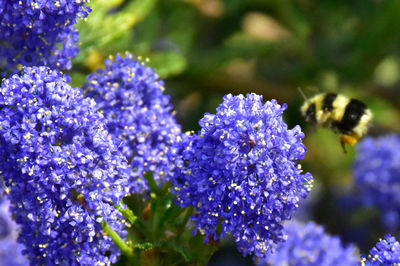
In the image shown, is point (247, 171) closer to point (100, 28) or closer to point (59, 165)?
point (59, 165)

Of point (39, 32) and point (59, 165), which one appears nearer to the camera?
point (59, 165)

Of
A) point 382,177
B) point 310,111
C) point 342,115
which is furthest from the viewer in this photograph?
point 382,177

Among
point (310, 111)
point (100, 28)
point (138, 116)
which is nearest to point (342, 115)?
point (310, 111)

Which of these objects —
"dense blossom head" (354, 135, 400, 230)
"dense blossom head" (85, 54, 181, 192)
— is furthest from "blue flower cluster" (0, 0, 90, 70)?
"dense blossom head" (354, 135, 400, 230)

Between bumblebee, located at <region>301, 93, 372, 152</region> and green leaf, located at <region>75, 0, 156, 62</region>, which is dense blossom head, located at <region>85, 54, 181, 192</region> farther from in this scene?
bumblebee, located at <region>301, 93, 372, 152</region>

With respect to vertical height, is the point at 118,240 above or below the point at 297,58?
below

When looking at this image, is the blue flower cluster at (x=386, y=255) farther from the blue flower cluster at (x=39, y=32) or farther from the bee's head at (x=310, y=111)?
the blue flower cluster at (x=39, y=32)

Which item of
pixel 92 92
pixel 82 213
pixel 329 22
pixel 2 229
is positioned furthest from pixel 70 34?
pixel 329 22
